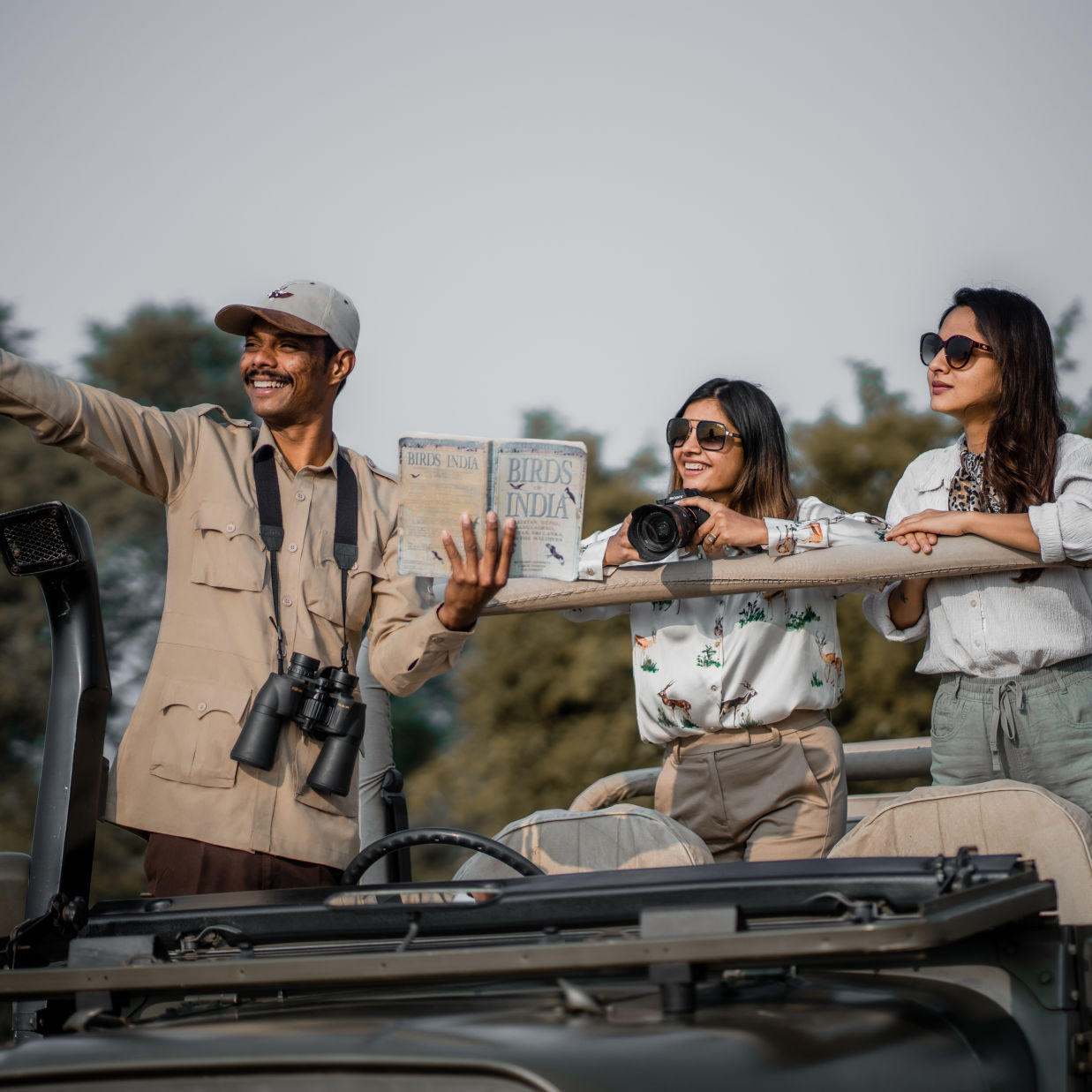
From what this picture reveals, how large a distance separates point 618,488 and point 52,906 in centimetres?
971

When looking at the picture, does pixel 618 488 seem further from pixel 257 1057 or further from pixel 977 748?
pixel 257 1057

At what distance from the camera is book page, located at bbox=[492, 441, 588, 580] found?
9.00 ft

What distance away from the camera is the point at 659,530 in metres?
3.00

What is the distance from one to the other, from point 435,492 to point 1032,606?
1279 mm

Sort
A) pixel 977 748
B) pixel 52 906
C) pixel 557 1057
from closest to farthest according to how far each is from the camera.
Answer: pixel 557 1057 → pixel 52 906 → pixel 977 748

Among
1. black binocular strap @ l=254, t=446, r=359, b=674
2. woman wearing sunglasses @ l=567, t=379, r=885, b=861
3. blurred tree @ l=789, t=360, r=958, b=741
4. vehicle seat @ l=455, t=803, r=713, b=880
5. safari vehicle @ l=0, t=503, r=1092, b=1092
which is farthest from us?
blurred tree @ l=789, t=360, r=958, b=741

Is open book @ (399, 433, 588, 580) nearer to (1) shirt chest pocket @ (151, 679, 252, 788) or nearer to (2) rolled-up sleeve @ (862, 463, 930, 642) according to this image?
(1) shirt chest pocket @ (151, 679, 252, 788)

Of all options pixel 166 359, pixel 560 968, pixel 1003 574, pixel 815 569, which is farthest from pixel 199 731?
pixel 166 359

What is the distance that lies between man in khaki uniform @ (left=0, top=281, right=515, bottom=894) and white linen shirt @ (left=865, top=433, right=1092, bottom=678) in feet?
3.29

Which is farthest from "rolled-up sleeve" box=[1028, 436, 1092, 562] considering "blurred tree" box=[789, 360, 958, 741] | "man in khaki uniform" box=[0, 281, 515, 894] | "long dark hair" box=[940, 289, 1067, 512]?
"blurred tree" box=[789, 360, 958, 741]

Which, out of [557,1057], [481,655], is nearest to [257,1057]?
[557,1057]

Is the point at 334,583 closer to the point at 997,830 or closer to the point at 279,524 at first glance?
the point at 279,524

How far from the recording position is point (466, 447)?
2.76 meters

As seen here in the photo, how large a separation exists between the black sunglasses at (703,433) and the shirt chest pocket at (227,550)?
1.04m
